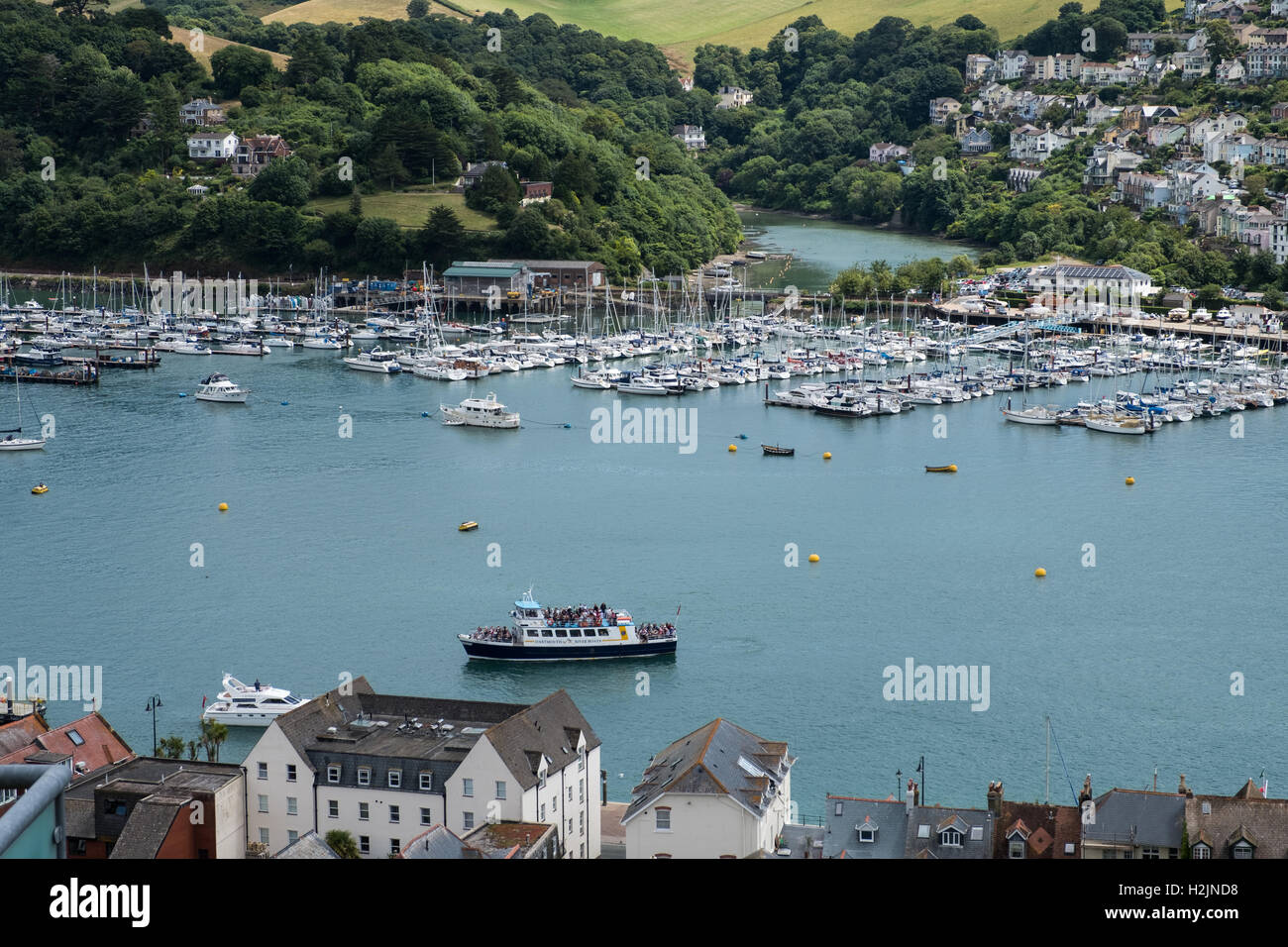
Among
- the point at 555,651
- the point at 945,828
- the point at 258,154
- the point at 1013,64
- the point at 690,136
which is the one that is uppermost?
the point at 1013,64

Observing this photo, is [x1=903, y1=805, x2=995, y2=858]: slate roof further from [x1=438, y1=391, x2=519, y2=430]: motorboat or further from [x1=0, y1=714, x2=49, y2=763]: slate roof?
[x1=438, y1=391, x2=519, y2=430]: motorboat

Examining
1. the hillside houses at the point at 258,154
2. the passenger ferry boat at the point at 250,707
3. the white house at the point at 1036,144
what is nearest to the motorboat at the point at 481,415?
the passenger ferry boat at the point at 250,707

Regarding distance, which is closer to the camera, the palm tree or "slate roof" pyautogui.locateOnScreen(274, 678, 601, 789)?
"slate roof" pyautogui.locateOnScreen(274, 678, 601, 789)

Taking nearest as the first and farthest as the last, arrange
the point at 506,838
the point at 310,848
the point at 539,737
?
the point at 310,848
the point at 506,838
the point at 539,737

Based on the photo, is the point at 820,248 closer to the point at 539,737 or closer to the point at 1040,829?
the point at 539,737

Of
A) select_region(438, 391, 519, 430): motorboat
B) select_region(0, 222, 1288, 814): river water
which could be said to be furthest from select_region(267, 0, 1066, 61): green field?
select_region(438, 391, 519, 430): motorboat

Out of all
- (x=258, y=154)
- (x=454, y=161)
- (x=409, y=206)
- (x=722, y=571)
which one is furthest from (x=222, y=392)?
(x=454, y=161)
